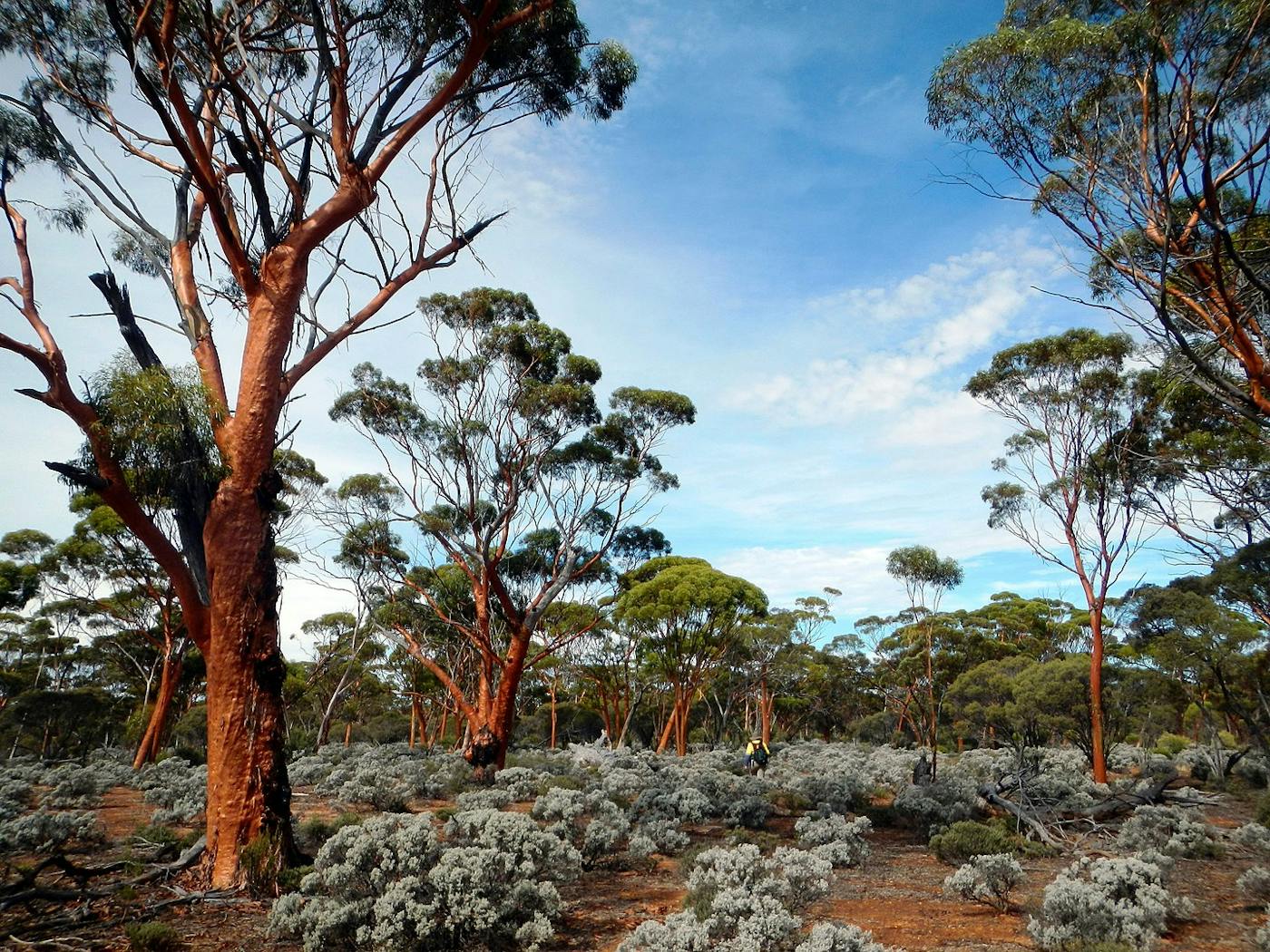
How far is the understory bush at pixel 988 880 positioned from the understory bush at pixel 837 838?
177cm

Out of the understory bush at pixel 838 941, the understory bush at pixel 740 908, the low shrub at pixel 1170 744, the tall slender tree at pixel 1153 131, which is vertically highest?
the tall slender tree at pixel 1153 131

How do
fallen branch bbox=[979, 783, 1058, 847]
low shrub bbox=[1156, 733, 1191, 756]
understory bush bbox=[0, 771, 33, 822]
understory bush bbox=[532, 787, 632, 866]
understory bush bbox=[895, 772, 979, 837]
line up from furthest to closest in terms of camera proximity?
1. low shrub bbox=[1156, 733, 1191, 756]
2. understory bush bbox=[895, 772, 979, 837]
3. understory bush bbox=[0, 771, 33, 822]
4. fallen branch bbox=[979, 783, 1058, 847]
5. understory bush bbox=[532, 787, 632, 866]

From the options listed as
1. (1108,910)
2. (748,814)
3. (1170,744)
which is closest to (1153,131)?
(1108,910)

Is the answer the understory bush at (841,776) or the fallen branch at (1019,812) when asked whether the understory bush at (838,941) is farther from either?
the understory bush at (841,776)

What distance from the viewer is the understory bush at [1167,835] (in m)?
10.8

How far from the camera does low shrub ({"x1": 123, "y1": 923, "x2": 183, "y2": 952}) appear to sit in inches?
220

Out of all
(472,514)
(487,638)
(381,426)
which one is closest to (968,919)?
(487,638)

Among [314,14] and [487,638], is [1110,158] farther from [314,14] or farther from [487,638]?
[487,638]

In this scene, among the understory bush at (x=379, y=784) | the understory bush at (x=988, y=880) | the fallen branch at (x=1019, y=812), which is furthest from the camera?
the understory bush at (x=379, y=784)

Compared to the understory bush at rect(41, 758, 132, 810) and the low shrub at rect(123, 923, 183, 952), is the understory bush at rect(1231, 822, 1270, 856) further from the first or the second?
the understory bush at rect(41, 758, 132, 810)

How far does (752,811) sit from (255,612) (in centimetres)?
977

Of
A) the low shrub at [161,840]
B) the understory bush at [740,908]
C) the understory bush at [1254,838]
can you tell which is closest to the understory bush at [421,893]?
the understory bush at [740,908]

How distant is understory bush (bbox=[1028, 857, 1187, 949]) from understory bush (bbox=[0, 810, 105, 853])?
40.7 ft

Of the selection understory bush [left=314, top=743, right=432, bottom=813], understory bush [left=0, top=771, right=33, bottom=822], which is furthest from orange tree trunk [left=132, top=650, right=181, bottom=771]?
understory bush [left=314, top=743, right=432, bottom=813]
